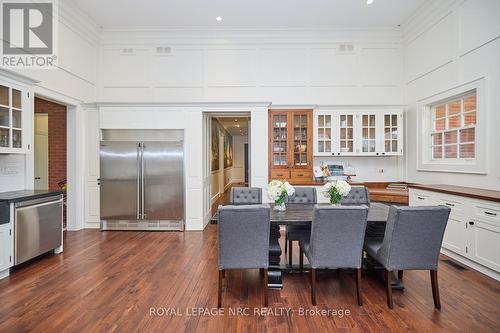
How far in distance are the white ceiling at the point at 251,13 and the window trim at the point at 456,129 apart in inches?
70.1

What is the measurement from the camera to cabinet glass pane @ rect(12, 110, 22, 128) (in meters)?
3.27

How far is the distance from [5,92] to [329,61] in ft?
17.5

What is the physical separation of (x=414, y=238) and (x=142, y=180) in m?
4.30

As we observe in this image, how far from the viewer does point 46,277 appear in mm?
2943

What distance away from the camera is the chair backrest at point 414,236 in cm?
218

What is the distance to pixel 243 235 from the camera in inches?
88.7

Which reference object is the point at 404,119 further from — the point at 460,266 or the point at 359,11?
the point at 460,266

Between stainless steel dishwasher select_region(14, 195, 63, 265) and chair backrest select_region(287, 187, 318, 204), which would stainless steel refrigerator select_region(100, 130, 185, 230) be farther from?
chair backrest select_region(287, 187, 318, 204)

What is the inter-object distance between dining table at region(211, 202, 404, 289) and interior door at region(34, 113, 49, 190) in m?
4.77

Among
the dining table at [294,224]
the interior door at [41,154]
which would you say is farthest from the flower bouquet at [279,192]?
the interior door at [41,154]

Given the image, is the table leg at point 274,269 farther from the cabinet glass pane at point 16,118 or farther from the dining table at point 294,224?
the cabinet glass pane at point 16,118

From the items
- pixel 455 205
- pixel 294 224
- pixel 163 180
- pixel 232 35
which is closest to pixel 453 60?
pixel 455 205

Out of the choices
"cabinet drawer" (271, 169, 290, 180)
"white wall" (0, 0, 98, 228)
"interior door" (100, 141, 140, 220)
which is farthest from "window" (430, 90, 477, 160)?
"white wall" (0, 0, 98, 228)

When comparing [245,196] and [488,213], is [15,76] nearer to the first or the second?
[245,196]
